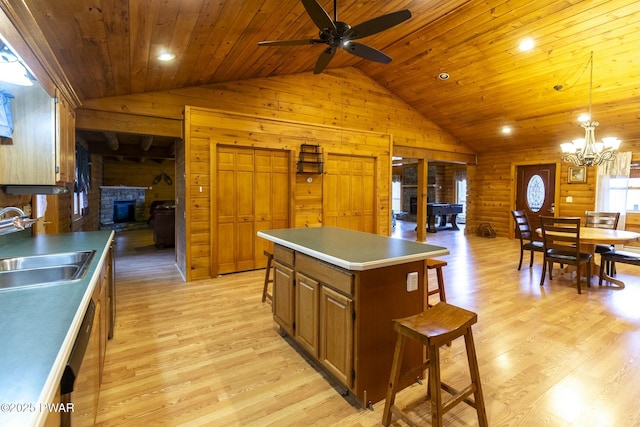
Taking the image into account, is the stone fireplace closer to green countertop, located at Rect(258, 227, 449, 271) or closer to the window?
green countertop, located at Rect(258, 227, 449, 271)

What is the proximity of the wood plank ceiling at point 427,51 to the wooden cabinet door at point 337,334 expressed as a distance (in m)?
2.43

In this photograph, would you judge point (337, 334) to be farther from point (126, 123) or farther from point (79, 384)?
point (126, 123)

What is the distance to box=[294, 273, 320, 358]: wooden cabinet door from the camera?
2199 mm

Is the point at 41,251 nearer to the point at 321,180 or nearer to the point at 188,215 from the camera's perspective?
the point at 188,215

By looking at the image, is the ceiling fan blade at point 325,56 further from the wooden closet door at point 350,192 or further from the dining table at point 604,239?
the dining table at point 604,239

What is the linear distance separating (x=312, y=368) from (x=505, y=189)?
26.0 ft

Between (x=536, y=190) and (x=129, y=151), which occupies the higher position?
(x=129, y=151)

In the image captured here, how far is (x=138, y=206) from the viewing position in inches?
416

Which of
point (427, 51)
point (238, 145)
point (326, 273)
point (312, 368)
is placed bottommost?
point (312, 368)

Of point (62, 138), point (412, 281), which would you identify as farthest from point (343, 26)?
point (62, 138)

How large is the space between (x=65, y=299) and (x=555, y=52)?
20.0 ft

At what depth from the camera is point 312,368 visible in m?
2.33

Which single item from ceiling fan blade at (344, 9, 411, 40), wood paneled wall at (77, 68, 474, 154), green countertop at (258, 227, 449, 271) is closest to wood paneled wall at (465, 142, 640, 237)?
wood paneled wall at (77, 68, 474, 154)

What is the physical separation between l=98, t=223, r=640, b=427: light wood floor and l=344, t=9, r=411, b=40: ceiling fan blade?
2571mm
